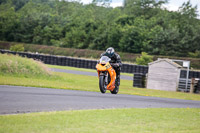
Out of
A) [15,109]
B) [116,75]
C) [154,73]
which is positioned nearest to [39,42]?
[154,73]

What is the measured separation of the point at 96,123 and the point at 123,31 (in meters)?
56.3

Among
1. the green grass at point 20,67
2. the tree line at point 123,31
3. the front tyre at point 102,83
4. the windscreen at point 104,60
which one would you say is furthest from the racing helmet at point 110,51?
the tree line at point 123,31

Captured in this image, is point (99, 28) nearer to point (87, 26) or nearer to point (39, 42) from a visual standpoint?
point (87, 26)

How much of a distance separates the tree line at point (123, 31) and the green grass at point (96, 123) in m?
48.7

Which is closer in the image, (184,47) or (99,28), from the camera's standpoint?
(184,47)

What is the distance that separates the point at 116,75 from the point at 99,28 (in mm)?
55962

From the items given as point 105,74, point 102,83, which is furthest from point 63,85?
point 105,74

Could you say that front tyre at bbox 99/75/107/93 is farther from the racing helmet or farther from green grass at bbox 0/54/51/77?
green grass at bbox 0/54/51/77

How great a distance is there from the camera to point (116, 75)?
14.6 metres

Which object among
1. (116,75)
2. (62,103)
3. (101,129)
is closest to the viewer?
(101,129)

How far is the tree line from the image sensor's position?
195 feet

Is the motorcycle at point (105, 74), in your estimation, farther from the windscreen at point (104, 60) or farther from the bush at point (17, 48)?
the bush at point (17, 48)

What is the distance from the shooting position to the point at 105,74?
41.8 ft

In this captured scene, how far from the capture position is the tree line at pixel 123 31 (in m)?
59.5
